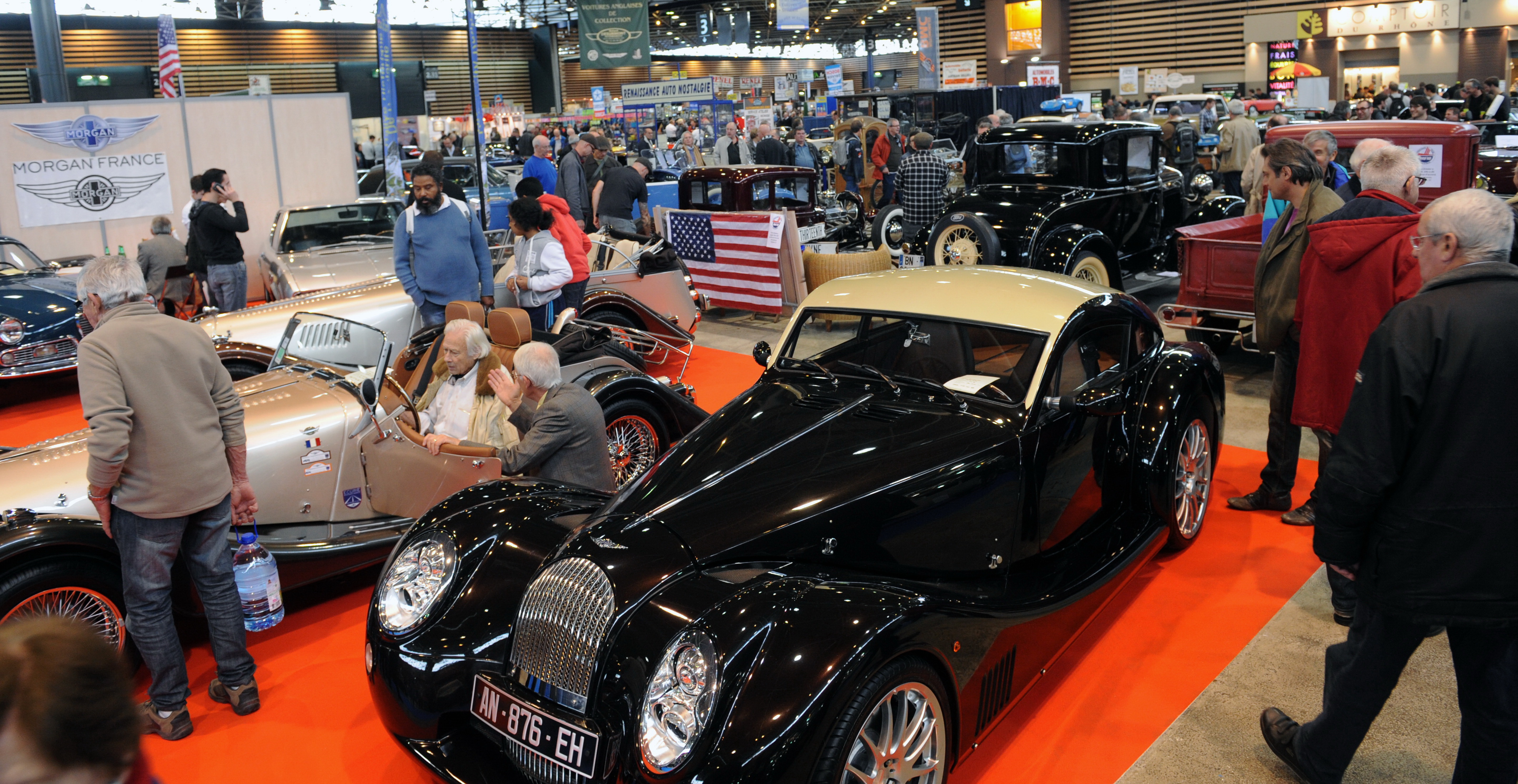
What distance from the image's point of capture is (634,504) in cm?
315

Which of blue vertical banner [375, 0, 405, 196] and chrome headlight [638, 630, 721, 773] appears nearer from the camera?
chrome headlight [638, 630, 721, 773]

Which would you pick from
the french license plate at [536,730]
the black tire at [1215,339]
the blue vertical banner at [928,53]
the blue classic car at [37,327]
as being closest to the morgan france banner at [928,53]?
the blue vertical banner at [928,53]

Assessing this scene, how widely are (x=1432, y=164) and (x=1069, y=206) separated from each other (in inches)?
127

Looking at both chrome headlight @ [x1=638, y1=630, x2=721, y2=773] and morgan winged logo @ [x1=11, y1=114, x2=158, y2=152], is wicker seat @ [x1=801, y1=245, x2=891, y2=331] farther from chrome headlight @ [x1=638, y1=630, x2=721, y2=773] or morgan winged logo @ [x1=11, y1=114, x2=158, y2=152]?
morgan winged logo @ [x1=11, y1=114, x2=158, y2=152]

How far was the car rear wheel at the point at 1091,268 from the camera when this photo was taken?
881 cm

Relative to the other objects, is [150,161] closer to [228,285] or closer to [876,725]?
[228,285]

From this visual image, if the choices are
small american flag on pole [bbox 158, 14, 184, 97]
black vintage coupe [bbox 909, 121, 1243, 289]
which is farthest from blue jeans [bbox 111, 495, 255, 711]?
small american flag on pole [bbox 158, 14, 184, 97]

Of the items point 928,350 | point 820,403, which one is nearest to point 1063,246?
point 928,350

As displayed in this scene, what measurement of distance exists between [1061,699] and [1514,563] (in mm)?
1528

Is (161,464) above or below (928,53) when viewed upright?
below

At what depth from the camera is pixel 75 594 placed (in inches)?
142

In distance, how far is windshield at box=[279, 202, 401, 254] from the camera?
934cm

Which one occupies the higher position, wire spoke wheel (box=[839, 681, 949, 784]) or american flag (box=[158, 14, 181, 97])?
american flag (box=[158, 14, 181, 97])

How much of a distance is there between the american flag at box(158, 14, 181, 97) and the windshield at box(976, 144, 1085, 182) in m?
12.9
